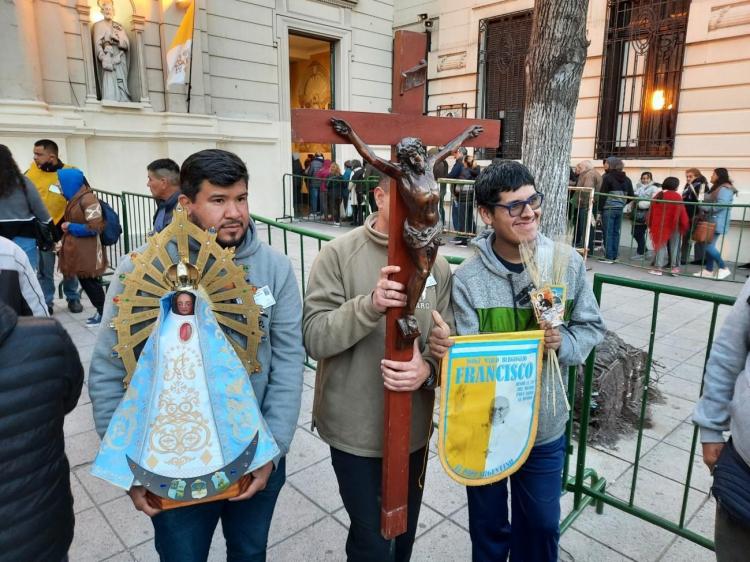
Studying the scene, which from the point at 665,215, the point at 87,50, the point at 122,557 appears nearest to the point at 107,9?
the point at 87,50

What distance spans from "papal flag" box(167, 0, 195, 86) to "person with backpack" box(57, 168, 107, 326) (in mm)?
5942

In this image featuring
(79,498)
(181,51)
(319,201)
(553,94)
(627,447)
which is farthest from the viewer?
(319,201)

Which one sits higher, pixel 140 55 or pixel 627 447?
pixel 140 55

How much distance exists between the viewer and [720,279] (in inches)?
350

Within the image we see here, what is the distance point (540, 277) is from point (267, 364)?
1020mm

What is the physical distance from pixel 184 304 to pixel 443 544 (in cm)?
203

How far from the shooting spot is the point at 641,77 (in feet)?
38.2

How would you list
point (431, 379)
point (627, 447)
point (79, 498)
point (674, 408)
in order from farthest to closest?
point (674, 408)
point (627, 447)
point (79, 498)
point (431, 379)

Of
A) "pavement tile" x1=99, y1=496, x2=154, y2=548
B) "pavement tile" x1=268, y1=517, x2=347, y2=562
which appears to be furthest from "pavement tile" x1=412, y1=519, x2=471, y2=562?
"pavement tile" x1=99, y1=496, x2=154, y2=548

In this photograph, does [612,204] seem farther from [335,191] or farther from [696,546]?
[696,546]

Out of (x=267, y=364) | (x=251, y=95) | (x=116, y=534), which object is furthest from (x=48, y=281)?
(x=251, y=95)

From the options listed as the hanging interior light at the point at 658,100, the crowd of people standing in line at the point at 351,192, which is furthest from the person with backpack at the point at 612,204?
the crowd of people standing in line at the point at 351,192

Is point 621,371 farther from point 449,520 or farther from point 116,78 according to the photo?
point 116,78

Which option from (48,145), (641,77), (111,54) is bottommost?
(48,145)
